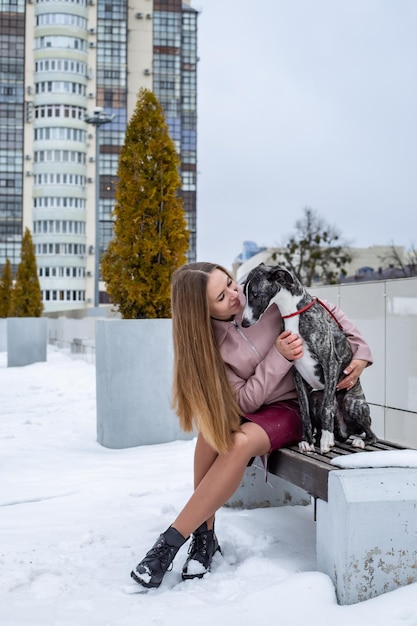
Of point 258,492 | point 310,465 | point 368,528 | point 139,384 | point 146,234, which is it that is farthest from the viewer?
point 146,234

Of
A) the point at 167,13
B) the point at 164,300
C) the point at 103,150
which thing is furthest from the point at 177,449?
the point at 167,13

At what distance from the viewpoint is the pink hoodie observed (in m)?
3.35

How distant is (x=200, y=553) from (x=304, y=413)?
78cm

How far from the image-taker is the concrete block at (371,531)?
9.01 feet

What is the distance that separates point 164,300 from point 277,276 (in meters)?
4.55

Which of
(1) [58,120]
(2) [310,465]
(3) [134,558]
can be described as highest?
(1) [58,120]

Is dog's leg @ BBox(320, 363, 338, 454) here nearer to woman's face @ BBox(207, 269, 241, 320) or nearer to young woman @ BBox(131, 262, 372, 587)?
young woman @ BBox(131, 262, 372, 587)

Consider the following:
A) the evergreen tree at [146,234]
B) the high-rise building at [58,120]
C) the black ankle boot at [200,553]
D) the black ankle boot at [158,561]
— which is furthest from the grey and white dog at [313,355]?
the high-rise building at [58,120]

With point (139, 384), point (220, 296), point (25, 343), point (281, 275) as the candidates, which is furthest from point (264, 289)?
point (25, 343)

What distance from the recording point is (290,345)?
321 centimetres

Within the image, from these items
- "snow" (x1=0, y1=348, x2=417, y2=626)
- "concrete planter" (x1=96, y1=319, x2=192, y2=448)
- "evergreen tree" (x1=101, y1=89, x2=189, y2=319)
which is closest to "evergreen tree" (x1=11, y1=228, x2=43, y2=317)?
"evergreen tree" (x1=101, y1=89, x2=189, y2=319)

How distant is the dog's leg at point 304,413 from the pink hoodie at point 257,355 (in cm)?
9

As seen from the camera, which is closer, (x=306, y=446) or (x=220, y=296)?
(x=306, y=446)

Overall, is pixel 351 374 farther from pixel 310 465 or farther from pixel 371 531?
pixel 371 531
